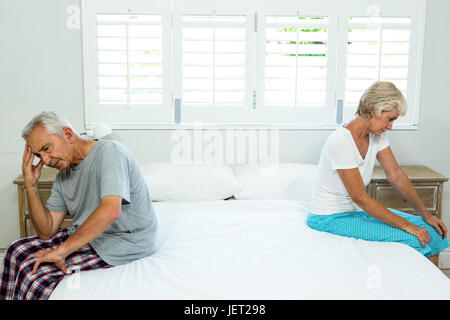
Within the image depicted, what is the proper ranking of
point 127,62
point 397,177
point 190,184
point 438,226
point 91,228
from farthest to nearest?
point 127,62 < point 190,184 < point 397,177 < point 438,226 < point 91,228

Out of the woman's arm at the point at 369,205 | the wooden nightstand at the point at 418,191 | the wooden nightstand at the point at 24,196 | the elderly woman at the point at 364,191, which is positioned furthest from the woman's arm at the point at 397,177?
the wooden nightstand at the point at 24,196

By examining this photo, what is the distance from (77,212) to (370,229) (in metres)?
1.16

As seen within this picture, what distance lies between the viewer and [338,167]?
2016 millimetres

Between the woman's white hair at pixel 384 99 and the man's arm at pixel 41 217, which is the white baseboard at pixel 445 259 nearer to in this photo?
the woman's white hair at pixel 384 99

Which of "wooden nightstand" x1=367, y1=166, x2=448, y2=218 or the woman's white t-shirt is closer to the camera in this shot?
the woman's white t-shirt

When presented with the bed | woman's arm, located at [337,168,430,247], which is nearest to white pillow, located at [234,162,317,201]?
the bed

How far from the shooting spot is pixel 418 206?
7.10 ft

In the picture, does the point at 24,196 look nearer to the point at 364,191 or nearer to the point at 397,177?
the point at 364,191

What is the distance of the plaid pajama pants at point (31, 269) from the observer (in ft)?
5.00

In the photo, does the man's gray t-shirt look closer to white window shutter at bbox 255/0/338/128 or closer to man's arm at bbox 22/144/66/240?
man's arm at bbox 22/144/66/240

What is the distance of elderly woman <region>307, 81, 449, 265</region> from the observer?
1.97m

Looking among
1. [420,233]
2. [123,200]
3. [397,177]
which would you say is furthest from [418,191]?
[123,200]

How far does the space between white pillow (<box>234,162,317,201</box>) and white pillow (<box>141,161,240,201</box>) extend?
0.20 ft
